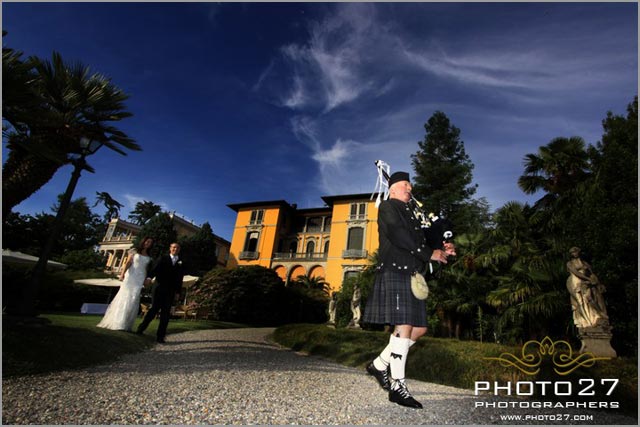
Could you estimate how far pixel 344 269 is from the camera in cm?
3347

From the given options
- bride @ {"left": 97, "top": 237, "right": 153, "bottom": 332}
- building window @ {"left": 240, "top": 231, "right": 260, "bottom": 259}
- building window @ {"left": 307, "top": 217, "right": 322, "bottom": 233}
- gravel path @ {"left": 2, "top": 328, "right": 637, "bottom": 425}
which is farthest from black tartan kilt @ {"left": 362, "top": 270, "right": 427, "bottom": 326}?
building window @ {"left": 307, "top": 217, "right": 322, "bottom": 233}

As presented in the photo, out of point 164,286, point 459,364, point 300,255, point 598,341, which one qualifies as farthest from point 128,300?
point 300,255

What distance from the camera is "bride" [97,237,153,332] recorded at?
6.89 m

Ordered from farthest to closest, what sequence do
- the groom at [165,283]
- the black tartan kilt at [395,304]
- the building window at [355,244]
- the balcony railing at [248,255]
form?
the balcony railing at [248,255]
the building window at [355,244]
the groom at [165,283]
the black tartan kilt at [395,304]

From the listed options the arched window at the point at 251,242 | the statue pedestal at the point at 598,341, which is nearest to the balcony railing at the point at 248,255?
the arched window at the point at 251,242

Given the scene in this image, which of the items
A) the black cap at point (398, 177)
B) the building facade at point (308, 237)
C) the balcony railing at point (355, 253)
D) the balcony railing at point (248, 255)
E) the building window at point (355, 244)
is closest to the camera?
the black cap at point (398, 177)

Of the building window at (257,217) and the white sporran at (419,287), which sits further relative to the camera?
the building window at (257,217)

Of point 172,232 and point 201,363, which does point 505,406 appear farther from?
point 172,232

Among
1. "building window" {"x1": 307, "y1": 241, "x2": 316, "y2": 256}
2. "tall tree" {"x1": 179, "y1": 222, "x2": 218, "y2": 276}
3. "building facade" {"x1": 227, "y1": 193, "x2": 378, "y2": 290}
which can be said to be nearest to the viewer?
"building facade" {"x1": 227, "y1": 193, "x2": 378, "y2": 290}

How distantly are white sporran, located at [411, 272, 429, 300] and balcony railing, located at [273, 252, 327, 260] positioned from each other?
33.4 meters

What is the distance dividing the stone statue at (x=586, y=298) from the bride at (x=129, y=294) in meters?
9.29

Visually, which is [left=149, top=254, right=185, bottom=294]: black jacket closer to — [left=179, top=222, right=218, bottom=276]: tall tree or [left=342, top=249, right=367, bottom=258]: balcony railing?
[left=342, top=249, right=367, bottom=258]: balcony railing

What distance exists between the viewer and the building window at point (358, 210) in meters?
35.0

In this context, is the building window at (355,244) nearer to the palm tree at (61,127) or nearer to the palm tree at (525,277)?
the palm tree at (525,277)
